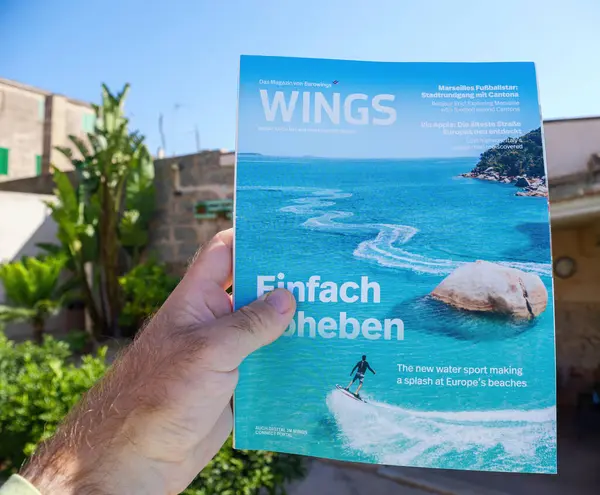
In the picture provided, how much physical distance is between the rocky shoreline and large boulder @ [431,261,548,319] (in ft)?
0.58

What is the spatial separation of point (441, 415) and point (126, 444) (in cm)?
68

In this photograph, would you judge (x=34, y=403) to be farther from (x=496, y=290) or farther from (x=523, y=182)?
(x=523, y=182)

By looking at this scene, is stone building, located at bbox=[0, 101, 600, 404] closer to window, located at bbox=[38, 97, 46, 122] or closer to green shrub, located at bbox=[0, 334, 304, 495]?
green shrub, located at bbox=[0, 334, 304, 495]

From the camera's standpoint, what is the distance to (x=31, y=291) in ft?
24.5

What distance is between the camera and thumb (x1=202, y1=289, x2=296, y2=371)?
1.04 metres

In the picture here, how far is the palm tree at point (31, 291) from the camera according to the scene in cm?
741

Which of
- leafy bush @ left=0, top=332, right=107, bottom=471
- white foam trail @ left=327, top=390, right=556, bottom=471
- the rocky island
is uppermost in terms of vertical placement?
the rocky island

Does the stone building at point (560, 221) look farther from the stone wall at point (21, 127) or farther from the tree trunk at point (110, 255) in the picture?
the stone wall at point (21, 127)

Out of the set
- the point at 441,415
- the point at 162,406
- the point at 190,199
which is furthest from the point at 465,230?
the point at 190,199

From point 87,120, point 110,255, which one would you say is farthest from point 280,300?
point 87,120

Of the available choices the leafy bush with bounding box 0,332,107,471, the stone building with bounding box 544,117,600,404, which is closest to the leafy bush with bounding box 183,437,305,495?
the leafy bush with bounding box 0,332,107,471

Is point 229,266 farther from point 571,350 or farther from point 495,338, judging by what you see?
point 571,350

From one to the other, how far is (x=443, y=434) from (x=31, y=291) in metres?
7.76

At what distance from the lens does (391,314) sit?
1.08m
